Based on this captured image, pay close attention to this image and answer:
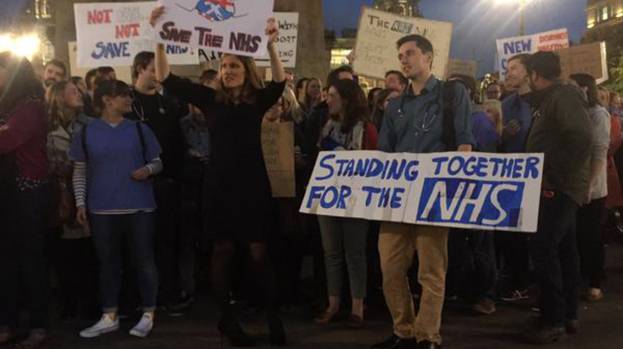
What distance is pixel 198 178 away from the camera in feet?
20.9

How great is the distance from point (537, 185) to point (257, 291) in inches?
110

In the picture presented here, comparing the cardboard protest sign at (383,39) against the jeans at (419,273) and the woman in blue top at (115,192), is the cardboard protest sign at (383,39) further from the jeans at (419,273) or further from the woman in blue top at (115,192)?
the jeans at (419,273)

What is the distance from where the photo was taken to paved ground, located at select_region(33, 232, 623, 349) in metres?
5.33

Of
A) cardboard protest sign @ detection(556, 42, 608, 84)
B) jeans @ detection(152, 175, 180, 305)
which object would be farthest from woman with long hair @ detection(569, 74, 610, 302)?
jeans @ detection(152, 175, 180, 305)

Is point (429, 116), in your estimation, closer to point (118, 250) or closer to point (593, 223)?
point (118, 250)

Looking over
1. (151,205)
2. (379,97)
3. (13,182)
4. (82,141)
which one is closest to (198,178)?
(151,205)

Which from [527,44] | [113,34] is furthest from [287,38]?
[527,44]

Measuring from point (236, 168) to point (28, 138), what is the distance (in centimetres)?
158

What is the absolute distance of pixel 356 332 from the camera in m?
5.64

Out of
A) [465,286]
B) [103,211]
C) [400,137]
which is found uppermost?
[400,137]

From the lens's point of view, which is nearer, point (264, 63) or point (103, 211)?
point (103, 211)

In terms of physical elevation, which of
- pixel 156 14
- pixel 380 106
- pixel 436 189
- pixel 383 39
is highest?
pixel 383 39

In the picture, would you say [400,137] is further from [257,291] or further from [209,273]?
[209,273]

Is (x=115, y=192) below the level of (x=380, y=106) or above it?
below
